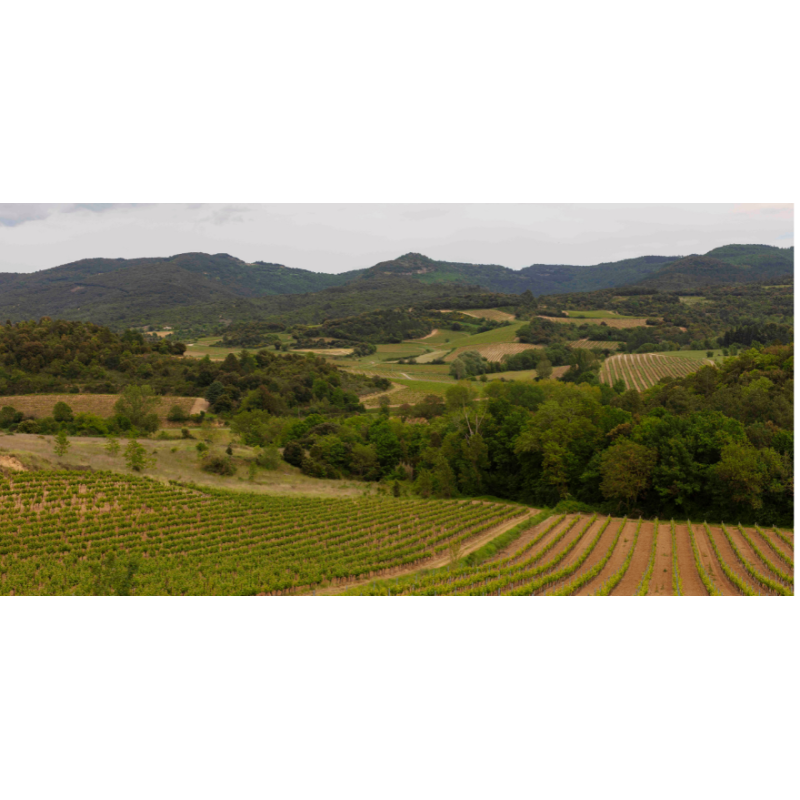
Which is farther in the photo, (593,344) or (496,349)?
(496,349)

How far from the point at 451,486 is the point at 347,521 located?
989 centimetres

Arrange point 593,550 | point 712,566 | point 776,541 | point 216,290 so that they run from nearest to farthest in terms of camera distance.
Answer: point 712,566, point 776,541, point 593,550, point 216,290

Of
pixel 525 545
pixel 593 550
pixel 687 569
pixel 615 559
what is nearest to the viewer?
pixel 687 569

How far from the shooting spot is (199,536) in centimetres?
1545

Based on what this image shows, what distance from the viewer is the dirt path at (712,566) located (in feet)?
34.9

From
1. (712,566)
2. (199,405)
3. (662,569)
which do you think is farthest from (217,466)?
(712,566)

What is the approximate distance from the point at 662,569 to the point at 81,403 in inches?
1684

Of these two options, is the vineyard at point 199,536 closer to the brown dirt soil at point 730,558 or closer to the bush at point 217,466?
the bush at point 217,466

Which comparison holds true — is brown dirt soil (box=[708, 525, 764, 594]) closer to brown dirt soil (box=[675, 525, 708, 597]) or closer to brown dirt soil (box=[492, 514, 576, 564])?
brown dirt soil (box=[675, 525, 708, 597])

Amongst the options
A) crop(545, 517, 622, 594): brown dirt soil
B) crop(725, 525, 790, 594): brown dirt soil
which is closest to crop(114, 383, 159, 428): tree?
crop(545, 517, 622, 594): brown dirt soil

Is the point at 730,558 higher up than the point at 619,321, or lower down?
lower down

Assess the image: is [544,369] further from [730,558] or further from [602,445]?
[730,558]

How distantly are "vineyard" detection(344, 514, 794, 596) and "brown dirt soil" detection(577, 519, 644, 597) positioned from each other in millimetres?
24

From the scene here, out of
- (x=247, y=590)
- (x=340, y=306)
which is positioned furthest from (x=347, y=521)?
(x=340, y=306)
